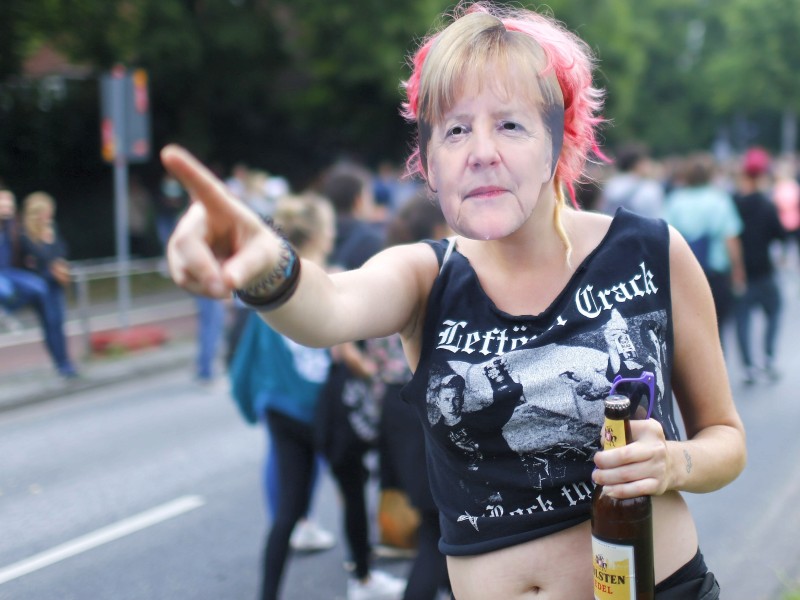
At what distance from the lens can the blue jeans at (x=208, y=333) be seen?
10.1m

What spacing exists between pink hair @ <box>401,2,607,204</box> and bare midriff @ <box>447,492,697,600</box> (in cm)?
70

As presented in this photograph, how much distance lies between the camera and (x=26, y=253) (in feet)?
32.9

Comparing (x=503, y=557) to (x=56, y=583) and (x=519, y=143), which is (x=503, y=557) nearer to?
(x=519, y=143)

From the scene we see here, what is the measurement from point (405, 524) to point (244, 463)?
2262mm

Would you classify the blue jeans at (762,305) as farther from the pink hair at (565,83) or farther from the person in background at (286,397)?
the pink hair at (565,83)

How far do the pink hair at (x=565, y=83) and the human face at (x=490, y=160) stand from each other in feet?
0.36

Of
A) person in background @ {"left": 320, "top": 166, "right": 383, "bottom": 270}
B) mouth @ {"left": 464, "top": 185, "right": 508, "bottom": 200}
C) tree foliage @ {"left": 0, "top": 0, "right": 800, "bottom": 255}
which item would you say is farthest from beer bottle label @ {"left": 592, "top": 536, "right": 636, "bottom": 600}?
tree foliage @ {"left": 0, "top": 0, "right": 800, "bottom": 255}

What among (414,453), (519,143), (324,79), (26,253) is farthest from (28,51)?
(519,143)

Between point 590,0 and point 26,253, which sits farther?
point 590,0

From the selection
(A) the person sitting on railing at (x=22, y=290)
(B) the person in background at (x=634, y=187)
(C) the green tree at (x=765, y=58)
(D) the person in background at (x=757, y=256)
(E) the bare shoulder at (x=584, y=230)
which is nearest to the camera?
(E) the bare shoulder at (x=584, y=230)

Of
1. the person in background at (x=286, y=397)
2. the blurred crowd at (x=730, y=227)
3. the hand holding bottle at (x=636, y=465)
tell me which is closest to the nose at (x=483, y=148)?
the hand holding bottle at (x=636, y=465)

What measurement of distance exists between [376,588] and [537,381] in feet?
10.7

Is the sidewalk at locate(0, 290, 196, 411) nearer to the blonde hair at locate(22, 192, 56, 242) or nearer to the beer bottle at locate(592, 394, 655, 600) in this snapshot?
the blonde hair at locate(22, 192, 56, 242)

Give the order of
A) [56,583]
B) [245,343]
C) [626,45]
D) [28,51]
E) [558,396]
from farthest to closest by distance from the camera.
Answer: [626,45], [28,51], [56,583], [245,343], [558,396]
